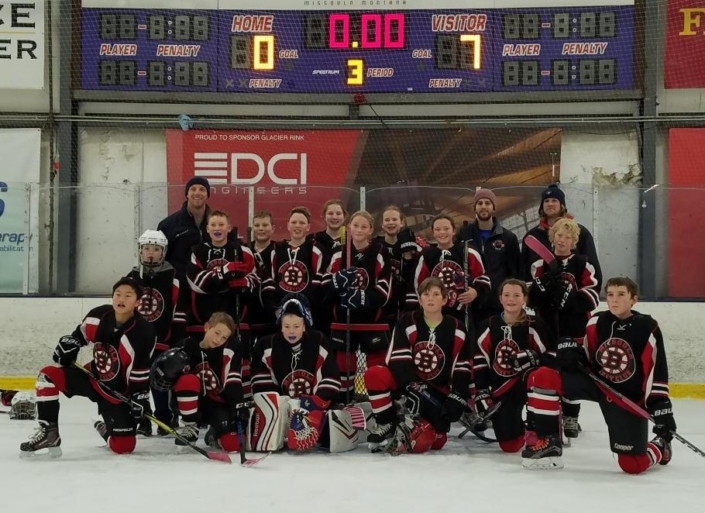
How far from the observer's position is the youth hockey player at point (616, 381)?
3426mm

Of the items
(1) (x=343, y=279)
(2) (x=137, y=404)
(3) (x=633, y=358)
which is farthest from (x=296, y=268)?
(3) (x=633, y=358)

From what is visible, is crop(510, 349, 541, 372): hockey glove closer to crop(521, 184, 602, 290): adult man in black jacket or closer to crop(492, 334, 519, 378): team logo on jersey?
crop(492, 334, 519, 378): team logo on jersey

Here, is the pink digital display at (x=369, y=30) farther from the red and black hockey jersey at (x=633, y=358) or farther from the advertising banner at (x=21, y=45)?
the red and black hockey jersey at (x=633, y=358)

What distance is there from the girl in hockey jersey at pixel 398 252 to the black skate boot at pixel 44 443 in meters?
1.68

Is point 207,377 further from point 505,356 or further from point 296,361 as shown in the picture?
point 505,356

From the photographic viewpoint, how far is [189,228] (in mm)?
4504

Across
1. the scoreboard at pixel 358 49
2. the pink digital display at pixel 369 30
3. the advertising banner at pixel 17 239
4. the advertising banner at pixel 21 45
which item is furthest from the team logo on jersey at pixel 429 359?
the advertising banner at pixel 21 45

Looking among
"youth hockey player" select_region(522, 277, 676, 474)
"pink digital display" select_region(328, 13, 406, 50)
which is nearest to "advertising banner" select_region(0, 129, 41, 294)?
"pink digital display" select_region(328, 13, 406, 50)

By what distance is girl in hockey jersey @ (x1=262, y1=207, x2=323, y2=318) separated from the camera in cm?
434

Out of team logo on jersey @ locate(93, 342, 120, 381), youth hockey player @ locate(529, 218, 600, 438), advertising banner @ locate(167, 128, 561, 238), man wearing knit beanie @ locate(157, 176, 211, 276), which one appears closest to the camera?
team logo on jersey @ locate(93, 342, 120, 381)

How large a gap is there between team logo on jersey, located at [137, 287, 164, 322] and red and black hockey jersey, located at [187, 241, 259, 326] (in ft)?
0.54

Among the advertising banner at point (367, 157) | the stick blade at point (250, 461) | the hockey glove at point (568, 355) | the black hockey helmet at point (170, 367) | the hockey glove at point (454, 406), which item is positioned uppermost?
the advertising banner at point (367, 157)

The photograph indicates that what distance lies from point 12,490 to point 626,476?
2.24 m

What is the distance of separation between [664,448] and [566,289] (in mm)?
856
